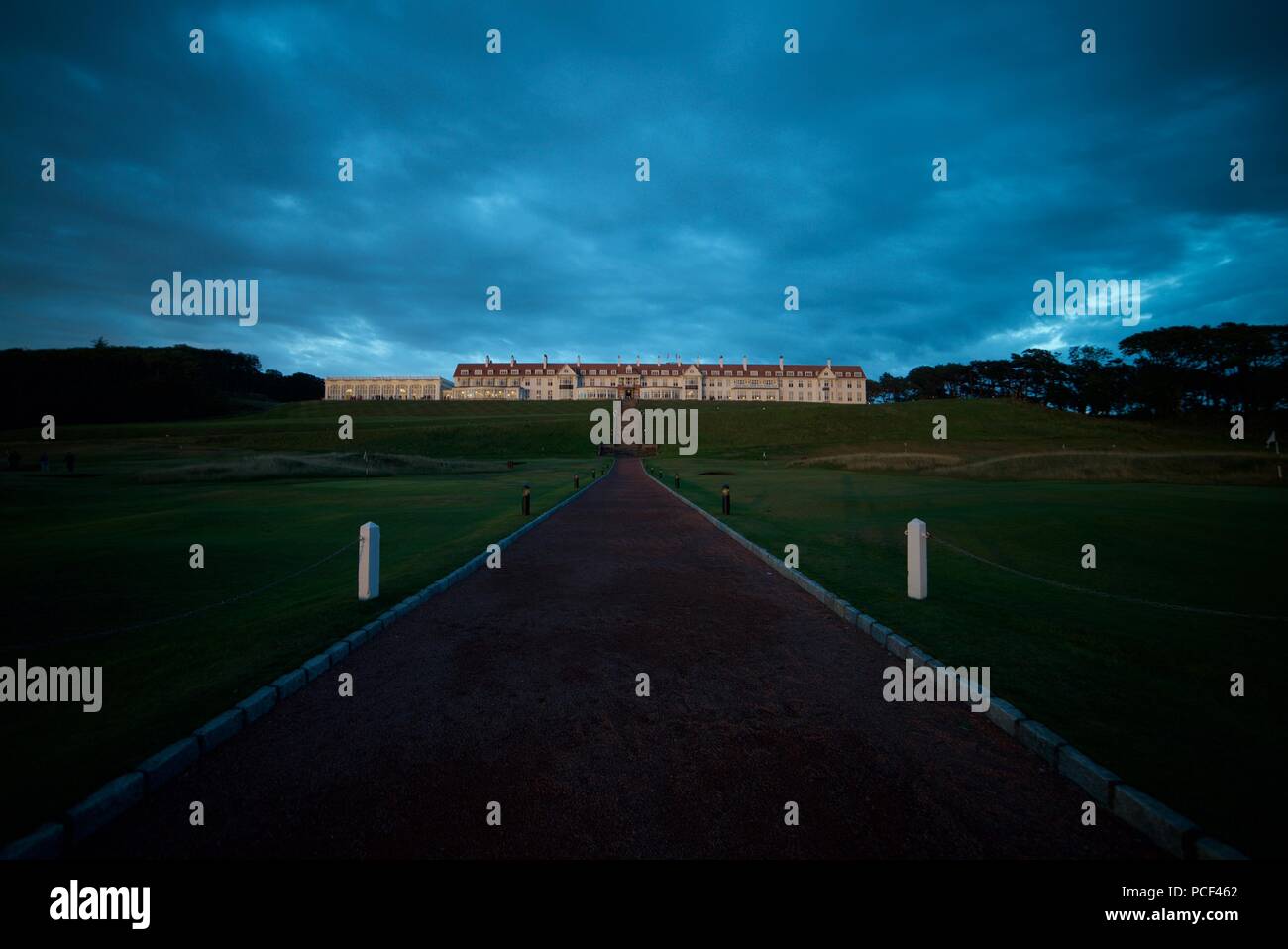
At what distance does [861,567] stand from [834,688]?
6.02m

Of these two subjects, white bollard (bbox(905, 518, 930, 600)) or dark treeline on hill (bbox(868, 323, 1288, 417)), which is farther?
dark treeline on hill (bbox(868, 323, 1288, 417))

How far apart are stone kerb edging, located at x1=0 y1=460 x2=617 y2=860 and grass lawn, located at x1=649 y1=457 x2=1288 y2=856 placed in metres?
7.38

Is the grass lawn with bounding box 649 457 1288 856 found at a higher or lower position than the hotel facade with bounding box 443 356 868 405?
lower

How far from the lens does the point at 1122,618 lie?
8.07 meters

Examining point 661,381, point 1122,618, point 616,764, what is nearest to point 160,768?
point 616,764

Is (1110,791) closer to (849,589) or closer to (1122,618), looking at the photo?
(1122,618)

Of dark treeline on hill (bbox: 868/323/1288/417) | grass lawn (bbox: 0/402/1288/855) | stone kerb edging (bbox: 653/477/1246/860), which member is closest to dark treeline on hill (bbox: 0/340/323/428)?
grass lawn (bbox: 0/402/1288/855)

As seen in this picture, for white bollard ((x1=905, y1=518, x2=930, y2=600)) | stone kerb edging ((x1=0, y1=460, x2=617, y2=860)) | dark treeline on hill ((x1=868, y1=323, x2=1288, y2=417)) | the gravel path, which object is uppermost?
dark treeline on hill ((x1=868, y1=323, x2=1288, y2=417))

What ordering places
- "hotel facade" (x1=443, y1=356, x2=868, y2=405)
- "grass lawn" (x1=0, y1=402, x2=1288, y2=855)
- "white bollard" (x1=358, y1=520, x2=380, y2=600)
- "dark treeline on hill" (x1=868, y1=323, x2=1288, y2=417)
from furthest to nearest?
"hotel facade" (x1=443, y1=356, x2=868, y2=405)
"dark treeline on hill" (x1=868, y1=323, x2=1288, y2=417)
"white bollard" (x1=358, y1=520, x2=380, y2=600)
"grass lawn" (x1=0, y1=402, x2=1288, y2=855)

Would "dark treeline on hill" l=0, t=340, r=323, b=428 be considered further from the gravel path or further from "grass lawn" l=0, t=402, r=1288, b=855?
the gravel path

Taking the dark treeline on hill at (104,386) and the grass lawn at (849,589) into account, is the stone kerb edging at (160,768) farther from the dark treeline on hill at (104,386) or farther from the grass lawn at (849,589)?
the dark treeline on hill at (104,386)

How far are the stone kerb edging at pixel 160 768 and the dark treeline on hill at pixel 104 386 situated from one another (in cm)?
12490

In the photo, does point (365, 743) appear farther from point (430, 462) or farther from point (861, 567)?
point (430, 462)

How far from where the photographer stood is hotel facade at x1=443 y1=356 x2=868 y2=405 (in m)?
157
